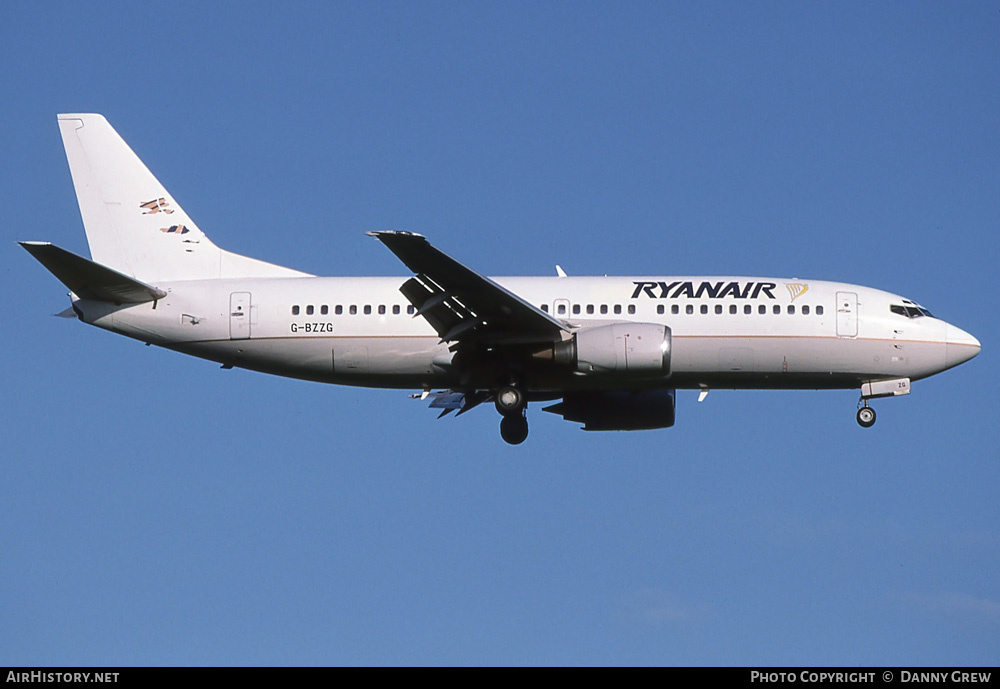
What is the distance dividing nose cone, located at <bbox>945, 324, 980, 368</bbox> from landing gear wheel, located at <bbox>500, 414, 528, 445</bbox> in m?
11.3

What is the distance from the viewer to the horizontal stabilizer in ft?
109

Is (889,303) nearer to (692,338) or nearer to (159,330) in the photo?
(692,338)

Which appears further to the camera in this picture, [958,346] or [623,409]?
[623,409]

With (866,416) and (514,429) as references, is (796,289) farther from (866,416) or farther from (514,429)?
(514,429)

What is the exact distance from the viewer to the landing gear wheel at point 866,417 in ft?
119

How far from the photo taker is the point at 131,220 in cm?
3797

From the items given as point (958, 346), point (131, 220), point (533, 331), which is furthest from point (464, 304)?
point (958, 346)

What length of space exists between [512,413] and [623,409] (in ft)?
14.0

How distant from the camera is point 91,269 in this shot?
3409 centimetres

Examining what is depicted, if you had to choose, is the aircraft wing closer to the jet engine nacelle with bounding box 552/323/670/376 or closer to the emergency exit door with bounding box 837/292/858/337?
the jet engine nacelle with bounding box 552/323/670/376
